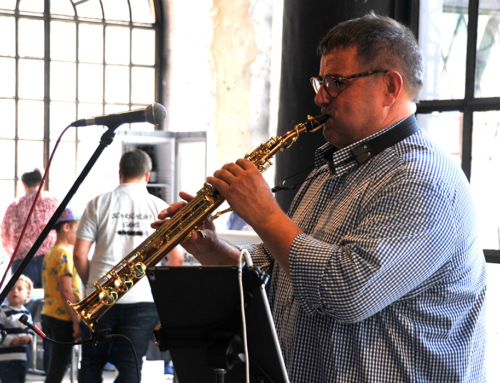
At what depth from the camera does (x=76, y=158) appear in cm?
774

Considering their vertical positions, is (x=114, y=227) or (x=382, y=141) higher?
(x=382, y=141)

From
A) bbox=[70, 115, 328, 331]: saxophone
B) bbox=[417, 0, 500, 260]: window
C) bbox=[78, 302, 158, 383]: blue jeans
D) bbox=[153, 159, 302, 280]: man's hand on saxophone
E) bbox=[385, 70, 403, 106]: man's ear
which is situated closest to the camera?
bbox=[153, 159, 302, 280]: man's hand on saxophone

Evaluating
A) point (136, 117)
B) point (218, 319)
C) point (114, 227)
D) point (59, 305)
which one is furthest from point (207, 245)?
point (59, 305)

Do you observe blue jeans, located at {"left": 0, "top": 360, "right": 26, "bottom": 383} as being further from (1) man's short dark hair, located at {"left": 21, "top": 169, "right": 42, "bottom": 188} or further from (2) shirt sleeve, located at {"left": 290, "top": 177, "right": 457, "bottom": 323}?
(2) shirt sleeve, located at {"left": 290, "top": 177, "right": 457, "bottom": 323}

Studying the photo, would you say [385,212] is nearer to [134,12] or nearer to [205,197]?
[205,197]

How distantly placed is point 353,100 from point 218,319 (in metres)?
0.63

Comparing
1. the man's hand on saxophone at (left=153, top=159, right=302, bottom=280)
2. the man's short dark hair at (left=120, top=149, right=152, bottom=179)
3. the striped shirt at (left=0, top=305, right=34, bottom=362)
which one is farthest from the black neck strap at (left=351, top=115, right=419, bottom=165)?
the striped shirt at (left=0, top=305, right=34, bottom=362)

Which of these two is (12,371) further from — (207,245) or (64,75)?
(64,75)

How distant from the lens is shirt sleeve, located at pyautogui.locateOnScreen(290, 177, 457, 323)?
1.26m

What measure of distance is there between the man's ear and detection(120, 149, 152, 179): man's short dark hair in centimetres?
236

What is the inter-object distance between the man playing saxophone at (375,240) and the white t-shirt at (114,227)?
208cm

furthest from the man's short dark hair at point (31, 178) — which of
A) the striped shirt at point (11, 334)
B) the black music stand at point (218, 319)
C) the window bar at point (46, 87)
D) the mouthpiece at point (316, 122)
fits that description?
the black music stand at point (218, 319)

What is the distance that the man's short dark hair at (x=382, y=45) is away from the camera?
60.0 inches

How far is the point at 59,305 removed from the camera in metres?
3.77
